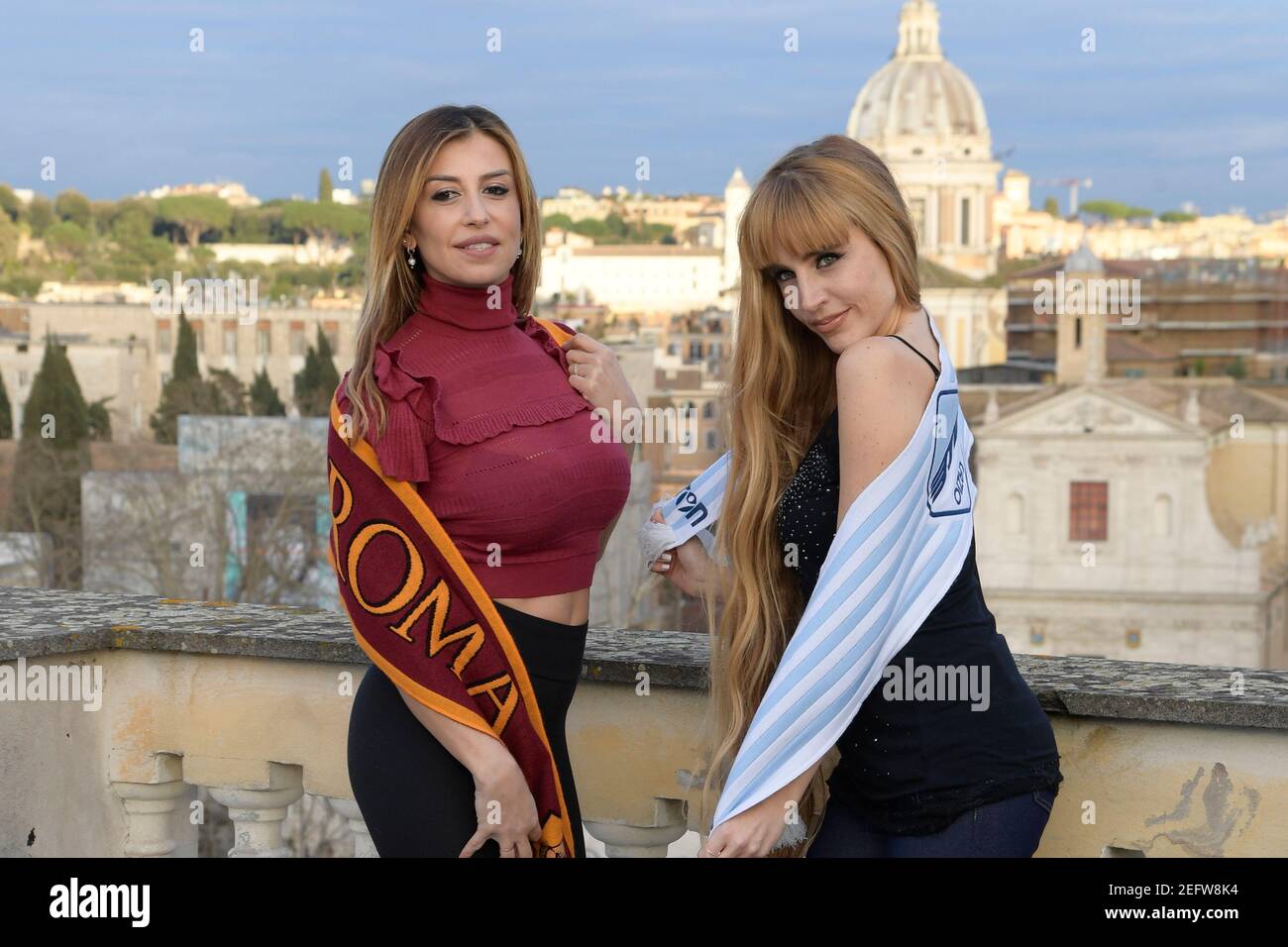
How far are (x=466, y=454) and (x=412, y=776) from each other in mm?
434

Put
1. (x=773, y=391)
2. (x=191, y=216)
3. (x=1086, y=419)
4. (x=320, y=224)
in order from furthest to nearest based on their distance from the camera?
1. (x=191, y=216)
2. (x=320, y=224)
3. (x=1086, y=419)
4. (x=773, y=391)

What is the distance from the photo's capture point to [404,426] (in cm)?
228

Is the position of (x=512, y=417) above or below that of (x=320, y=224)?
below

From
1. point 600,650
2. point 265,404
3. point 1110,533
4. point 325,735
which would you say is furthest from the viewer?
point 265,404

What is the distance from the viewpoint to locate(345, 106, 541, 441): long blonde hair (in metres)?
2.31

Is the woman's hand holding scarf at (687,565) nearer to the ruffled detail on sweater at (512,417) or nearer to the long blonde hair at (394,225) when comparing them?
the ruffled detail on sweater at (512,417)

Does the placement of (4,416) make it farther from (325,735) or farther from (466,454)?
(466,454)

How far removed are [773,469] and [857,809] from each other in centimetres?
45

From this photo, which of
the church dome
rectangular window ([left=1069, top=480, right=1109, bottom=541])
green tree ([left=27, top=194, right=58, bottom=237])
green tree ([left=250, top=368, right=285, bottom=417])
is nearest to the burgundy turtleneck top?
rectangular window ([left=1069, top=480, right=1109, bottom=541])

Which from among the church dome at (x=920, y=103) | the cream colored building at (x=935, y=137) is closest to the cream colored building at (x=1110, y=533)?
the cream colored building at (x=935, y=137)

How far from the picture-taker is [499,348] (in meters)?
2.45

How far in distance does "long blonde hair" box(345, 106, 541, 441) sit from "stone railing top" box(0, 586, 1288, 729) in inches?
28.6

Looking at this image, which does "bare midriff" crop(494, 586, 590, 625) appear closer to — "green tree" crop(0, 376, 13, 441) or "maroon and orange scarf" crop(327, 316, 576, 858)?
"maroon and orange scarf" crop(327, 316, 576, 858)

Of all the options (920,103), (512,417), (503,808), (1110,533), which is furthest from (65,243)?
(503,808)
